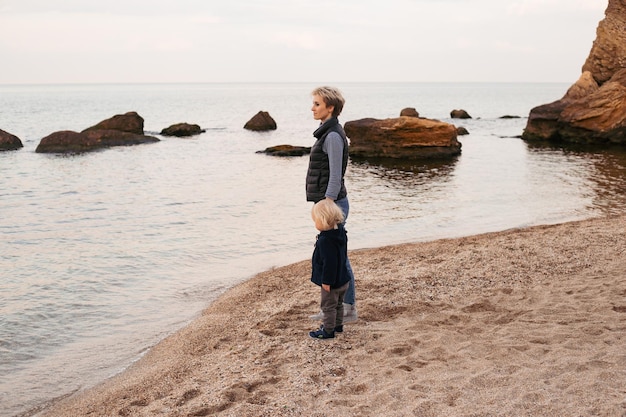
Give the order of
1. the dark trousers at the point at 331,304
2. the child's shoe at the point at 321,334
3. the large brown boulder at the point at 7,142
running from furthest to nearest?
the large brown boulder at the point at 7,142, the child's shoe at the point at 321,334, the dark trousers at the point at 331,304

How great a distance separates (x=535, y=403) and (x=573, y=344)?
1340mm

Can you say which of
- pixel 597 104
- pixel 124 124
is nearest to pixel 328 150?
pixel 597 104

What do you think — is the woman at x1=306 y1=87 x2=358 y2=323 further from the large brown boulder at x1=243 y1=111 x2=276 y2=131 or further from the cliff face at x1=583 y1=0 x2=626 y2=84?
the large brown boulder at x1=243 y1=111 x2=276 y2=131

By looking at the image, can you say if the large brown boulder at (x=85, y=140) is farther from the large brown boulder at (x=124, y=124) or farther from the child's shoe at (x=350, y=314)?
the child's shoe at (x=350, y=314)

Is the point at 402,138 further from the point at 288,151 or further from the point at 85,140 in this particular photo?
the point at 85,140

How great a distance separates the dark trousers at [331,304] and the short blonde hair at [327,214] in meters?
0.72

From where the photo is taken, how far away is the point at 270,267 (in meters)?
11.1

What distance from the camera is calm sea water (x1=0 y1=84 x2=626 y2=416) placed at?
767 centimetres

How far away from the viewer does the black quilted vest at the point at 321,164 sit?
579cm

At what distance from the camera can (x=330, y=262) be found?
5.78 metres

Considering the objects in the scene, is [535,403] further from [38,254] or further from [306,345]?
[38,254]

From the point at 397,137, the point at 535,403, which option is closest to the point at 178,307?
the point at 535,403

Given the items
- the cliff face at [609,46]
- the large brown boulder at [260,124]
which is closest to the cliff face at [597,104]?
the cliff face at [609,46]

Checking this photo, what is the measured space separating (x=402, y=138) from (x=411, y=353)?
2442cm
